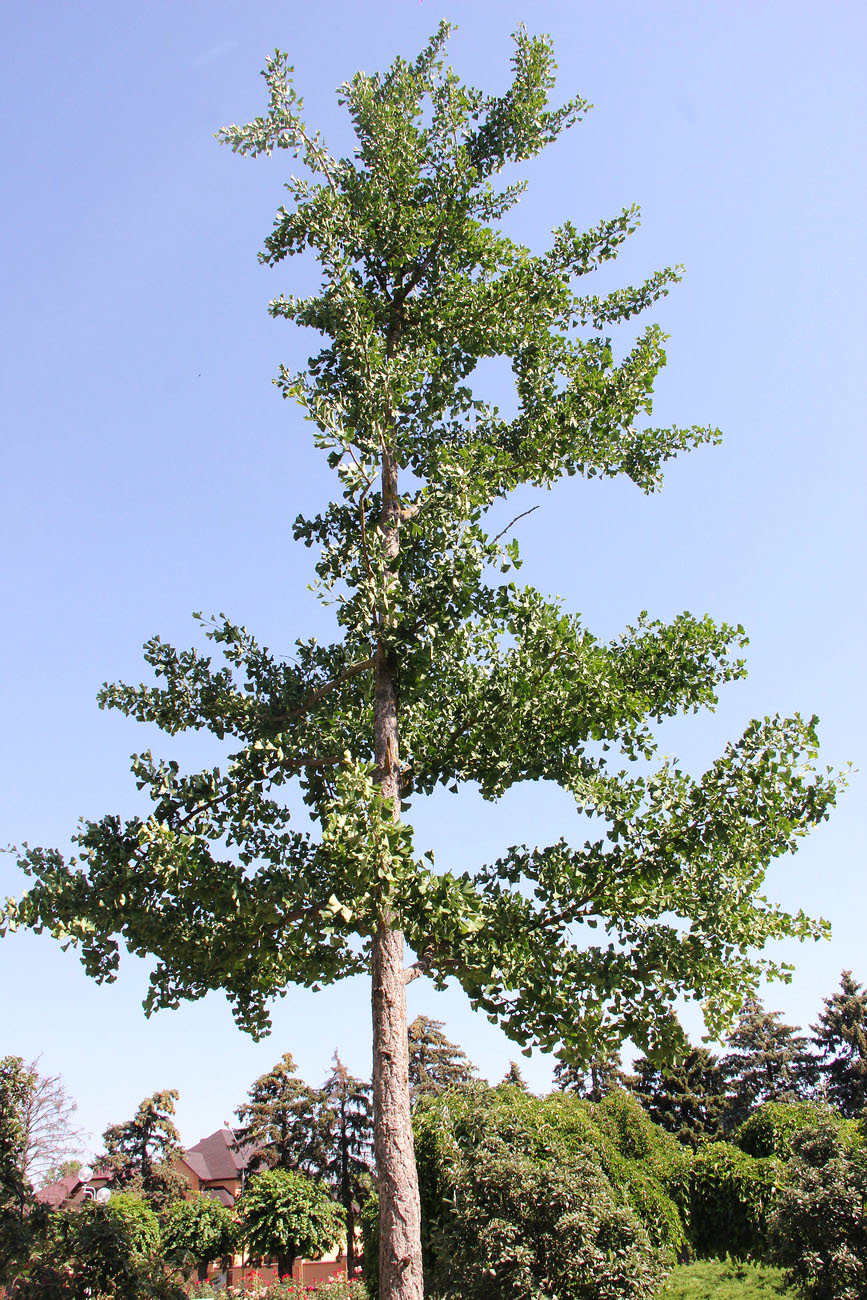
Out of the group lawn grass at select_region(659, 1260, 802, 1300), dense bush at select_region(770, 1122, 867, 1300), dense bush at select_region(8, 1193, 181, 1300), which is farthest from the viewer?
lawn grass at select_region(659, 1260, 802, 1300)

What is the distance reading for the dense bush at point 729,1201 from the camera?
22.5 metres

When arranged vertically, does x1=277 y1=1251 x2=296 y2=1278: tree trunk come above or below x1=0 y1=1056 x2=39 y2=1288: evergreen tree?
below

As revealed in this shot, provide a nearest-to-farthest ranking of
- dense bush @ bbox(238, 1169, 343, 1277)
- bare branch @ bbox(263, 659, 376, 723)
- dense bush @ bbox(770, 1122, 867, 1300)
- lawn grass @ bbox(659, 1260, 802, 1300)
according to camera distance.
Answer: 1. bare branch @ bbox(263, 659, 376, 723)
2. dense bush @ bbox(770, 1122, 867, 1300)
3. lawn grass @ bbox(659, 1260, 802, 1300)
4. dense bush @ bbox(238, 1169, 343, 1277)

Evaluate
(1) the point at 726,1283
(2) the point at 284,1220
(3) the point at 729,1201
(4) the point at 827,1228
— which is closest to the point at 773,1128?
(3) the point at 729,1201

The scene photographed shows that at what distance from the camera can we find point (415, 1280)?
5.85 m

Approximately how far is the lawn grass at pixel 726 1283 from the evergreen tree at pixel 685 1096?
24.8 m

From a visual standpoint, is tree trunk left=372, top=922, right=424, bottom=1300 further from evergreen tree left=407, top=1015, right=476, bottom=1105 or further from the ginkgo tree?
evergreen tree left=407, top=1015, right=476, bottom=1105

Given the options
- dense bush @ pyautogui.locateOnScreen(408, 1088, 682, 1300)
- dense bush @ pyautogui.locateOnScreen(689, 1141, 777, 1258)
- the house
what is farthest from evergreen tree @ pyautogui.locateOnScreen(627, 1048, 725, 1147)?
dense bush @ pyautogui.locateOnScreen(408, 1088, 682, 1300)

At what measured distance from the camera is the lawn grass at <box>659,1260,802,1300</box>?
1625 centimetres

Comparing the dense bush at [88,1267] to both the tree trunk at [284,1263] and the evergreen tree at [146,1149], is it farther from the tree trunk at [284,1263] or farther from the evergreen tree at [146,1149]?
the evergreen tree at [146,1149]

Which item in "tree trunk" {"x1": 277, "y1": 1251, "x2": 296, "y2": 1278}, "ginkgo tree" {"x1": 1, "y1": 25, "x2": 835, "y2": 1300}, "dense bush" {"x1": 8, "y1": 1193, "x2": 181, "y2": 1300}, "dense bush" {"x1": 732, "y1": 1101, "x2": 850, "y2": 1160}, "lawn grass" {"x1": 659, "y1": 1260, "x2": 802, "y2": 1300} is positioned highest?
"ginkgo tree" {"x1": 1, "y1": 25, "x2": 835, "y2": 1300}

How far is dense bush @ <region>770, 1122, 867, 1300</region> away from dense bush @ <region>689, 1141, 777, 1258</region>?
10.3 meters

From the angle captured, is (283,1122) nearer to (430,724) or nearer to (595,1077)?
(595,1077)

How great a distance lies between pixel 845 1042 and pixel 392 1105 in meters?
50.3
